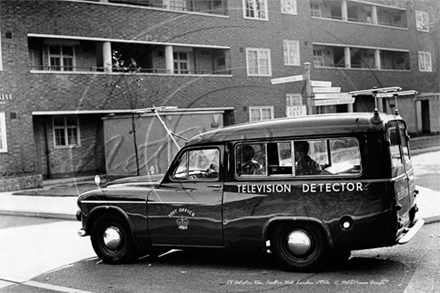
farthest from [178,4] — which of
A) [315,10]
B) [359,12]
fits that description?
[359,12]

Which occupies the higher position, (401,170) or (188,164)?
(188,164)

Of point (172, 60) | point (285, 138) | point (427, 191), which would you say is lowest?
point (427, 191)

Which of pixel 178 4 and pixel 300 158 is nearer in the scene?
pixel 300 158

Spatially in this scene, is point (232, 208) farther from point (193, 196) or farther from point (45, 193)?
point (45, 193)

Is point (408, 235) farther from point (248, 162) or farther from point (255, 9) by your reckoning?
point (255, 9)

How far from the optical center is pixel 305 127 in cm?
714

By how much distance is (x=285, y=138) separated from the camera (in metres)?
7.21

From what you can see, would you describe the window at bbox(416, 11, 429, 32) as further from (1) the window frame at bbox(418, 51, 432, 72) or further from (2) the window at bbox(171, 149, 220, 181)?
(2) the window at bbox(171, 149, 220, 181)

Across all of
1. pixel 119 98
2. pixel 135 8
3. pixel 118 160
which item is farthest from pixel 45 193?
pixel 135 8

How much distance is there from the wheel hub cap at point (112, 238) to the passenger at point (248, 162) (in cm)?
201

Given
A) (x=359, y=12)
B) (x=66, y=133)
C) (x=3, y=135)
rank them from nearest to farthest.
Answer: (x=3, y=135), (x=66, y=133), (x=359, y=12)

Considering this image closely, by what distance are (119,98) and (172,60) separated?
3344mm

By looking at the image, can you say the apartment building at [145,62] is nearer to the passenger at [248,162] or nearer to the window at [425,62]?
the window at [425,62]

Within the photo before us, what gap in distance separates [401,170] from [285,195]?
4.88ft
